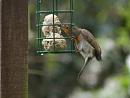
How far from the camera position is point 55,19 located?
551 cm

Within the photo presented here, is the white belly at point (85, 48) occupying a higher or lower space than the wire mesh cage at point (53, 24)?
lower

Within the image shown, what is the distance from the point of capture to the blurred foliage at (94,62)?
10.2 m

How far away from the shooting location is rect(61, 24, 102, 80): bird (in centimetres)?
550

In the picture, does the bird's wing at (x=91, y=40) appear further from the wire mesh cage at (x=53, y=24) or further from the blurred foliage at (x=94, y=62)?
the blurred foliage at (x=94, y=62)

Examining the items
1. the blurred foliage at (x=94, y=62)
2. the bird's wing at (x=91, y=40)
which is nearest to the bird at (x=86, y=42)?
the bird's wing at (x=91, y=40)

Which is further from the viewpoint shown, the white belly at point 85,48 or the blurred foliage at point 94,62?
the blurred foliage at point 94,62

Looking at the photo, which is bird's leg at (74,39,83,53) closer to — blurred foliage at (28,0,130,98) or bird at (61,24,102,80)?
bird at (61,24,102,80)

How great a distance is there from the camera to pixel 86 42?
5.53m

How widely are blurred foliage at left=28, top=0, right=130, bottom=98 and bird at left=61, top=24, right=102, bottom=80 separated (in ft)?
14.6

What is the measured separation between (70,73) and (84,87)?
33 cm

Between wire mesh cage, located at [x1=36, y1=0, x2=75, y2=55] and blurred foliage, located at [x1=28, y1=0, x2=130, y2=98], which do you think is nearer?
wire mesh cage, located at [x1=36, y1=0, x2=75, y2=55]

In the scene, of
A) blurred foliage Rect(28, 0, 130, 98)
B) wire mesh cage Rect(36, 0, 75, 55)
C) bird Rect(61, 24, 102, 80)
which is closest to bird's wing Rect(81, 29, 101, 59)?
bird Rect(61, 24, 102, 80)

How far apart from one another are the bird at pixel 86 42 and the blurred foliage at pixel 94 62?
4.45 m

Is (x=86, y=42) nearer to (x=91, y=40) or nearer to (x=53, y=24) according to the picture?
(x=91, y=40)
